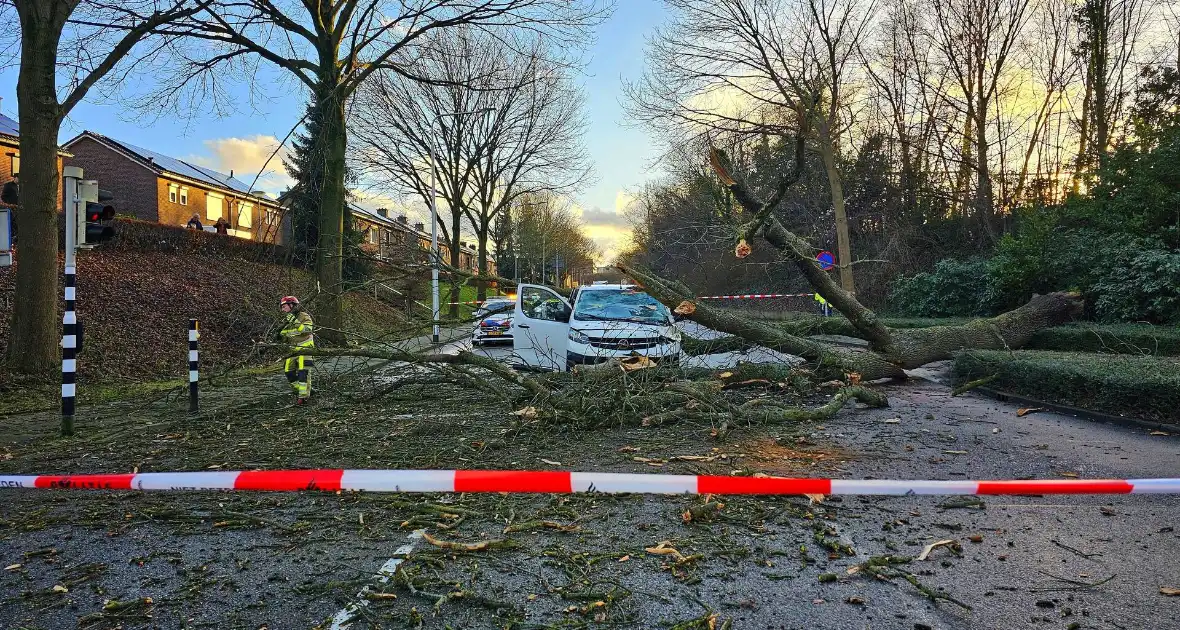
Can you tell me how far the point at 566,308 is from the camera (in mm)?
10773

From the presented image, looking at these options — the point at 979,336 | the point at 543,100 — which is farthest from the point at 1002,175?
the point at 543,100

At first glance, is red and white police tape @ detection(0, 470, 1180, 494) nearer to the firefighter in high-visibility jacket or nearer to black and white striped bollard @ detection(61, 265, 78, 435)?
black and white striped bollard @ detection(61, 265, 78, 435)

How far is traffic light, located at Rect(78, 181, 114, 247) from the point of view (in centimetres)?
733

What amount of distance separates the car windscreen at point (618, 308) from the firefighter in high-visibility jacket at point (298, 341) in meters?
3.68

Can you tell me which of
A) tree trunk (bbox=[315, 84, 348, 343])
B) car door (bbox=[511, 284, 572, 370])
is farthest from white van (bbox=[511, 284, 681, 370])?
tree trunk (bbox=[315, 84, 348, 343])

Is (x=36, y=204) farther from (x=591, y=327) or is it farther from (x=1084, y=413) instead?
(x=1084, y=413)

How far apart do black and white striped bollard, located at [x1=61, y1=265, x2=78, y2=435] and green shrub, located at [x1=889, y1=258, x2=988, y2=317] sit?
19040 millimetres

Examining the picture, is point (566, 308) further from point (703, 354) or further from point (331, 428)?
point (331, 428)

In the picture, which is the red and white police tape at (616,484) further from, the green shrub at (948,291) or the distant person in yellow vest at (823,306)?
the green shrub at (948,291)

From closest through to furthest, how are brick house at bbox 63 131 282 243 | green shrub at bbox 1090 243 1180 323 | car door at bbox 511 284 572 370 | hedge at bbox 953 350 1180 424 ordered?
hedge at bbox 953 350 1180 424 → car door at bbox 511 284 572 370 → green shrub at bbox 1090 243 1180 323 → brick house at bbox 63 131 282 243

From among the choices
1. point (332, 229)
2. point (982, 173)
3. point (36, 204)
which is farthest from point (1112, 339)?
point (36, 204)

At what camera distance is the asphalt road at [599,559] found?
2697 millimetres

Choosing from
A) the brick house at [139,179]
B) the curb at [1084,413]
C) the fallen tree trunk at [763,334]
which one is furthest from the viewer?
the brick house at [139,179]

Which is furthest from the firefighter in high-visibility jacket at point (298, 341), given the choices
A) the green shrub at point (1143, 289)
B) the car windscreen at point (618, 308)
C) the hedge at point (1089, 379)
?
the green shrub at point (1143, 289)
